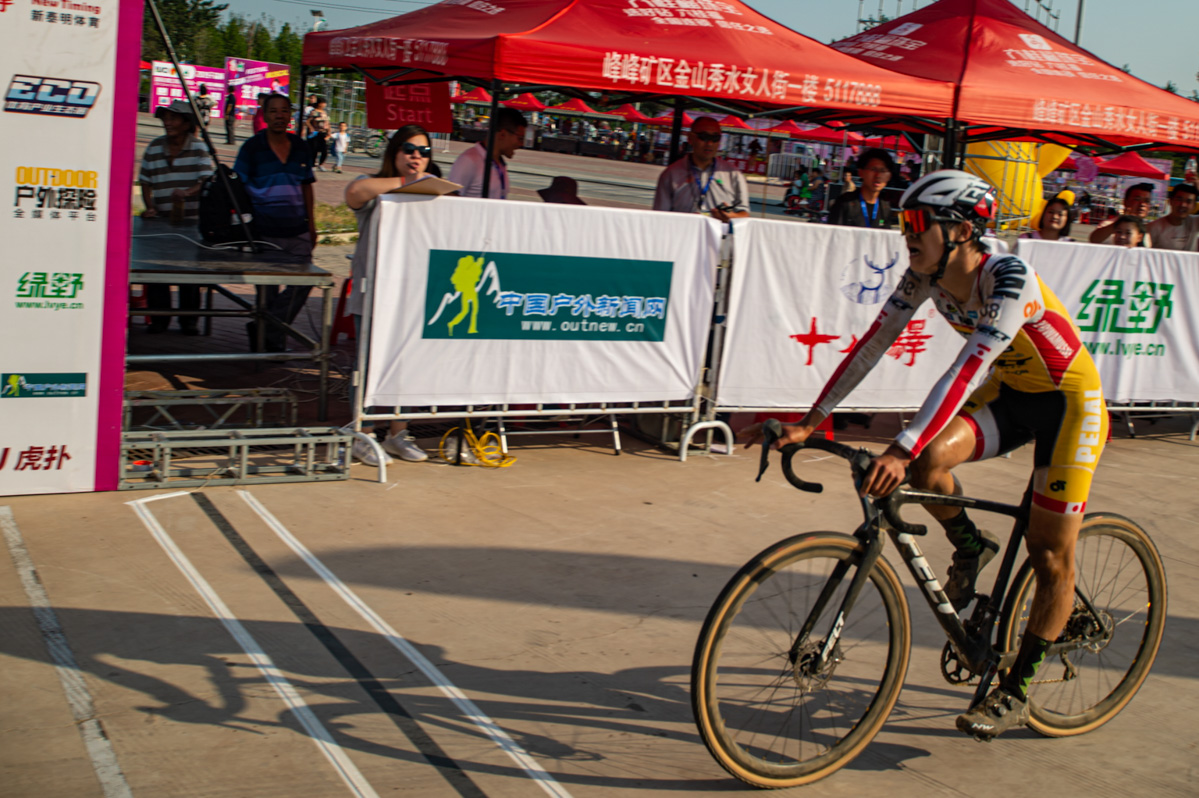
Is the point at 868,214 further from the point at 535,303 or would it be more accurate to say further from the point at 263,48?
the point at 263,48

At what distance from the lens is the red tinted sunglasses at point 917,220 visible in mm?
3469

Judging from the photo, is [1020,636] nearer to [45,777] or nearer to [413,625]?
[413,625]

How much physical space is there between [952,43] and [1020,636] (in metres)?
8.11

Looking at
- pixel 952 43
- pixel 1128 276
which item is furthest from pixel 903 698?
pixel 952 43

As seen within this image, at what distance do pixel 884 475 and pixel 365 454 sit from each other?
4146 mm

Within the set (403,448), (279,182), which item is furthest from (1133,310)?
(279,182)

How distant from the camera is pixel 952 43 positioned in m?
10.4

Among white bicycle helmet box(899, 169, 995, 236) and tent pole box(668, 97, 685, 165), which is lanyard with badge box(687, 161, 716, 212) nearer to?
tent pole box(668, 97, 685, 165)

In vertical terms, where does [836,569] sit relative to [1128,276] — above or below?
below

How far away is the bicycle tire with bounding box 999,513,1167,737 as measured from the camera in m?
3.86

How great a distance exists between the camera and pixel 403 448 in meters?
6.83

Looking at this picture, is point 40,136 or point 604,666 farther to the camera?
point 40,136

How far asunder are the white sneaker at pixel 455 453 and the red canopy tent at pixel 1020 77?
565cm

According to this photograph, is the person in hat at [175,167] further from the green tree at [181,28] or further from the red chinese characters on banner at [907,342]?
the green tree at [181,28]
